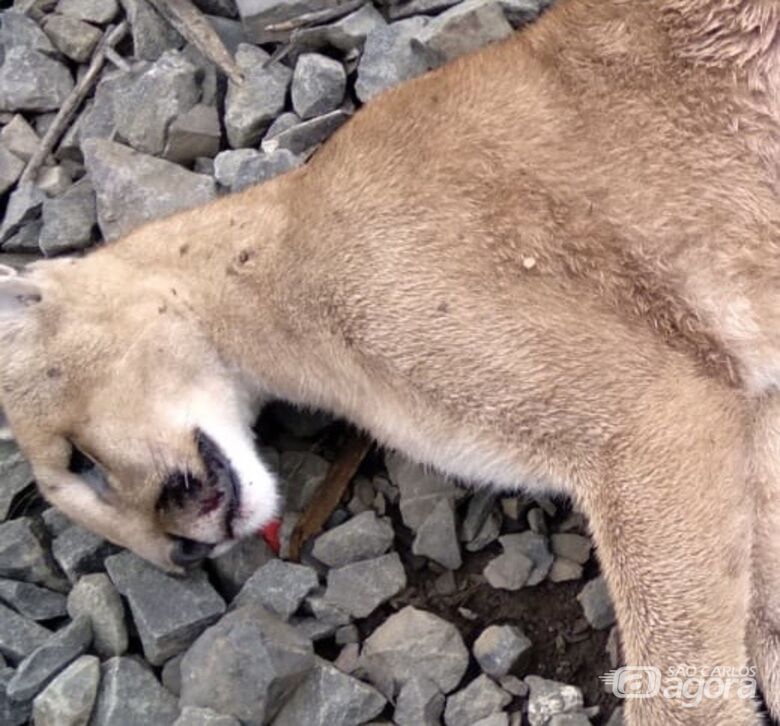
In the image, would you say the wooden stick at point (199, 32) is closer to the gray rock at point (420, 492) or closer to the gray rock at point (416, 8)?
the gray rock at point (416, 8)

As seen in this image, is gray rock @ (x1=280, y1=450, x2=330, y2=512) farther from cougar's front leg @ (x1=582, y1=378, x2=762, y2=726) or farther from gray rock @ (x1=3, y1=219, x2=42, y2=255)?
gray rock @ (x1=3, y1=219, x2=42, y2=255)

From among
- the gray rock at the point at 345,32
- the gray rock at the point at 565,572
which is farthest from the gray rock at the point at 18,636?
the gray rock at the point at 345,32

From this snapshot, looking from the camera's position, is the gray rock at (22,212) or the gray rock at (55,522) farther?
the gray rock at (22,212)

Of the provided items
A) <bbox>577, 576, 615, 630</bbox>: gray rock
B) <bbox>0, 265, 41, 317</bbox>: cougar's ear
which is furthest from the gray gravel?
<bbox>0, 265, 41, 317</bbox>: cougar's ear

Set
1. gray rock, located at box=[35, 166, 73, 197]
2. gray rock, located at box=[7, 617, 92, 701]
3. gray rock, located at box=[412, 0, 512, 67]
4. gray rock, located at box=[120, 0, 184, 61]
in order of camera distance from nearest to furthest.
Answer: gray rock, located at box=[7, 617, 92, 701], gray rock, located at box=[412, 0, 512, 67], gray rock, located at box=[35, 166, 73, 197], gray rock, located at box=[120, 0, 184, 61]

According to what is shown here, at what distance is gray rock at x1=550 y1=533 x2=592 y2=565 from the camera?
3938 mm

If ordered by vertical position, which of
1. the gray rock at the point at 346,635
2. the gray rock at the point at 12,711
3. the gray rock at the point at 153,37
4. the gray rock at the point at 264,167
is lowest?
the gray rock at the point at 12,711

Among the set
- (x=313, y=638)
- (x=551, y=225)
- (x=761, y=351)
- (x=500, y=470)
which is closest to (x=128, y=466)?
(x=313, y=638)

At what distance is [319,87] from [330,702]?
6.96 ft

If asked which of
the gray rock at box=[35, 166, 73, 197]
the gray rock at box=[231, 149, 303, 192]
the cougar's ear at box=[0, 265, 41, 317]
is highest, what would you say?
the cougar's ear at box=[0, 265, 41, 317]

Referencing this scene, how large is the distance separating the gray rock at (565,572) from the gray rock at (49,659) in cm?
135

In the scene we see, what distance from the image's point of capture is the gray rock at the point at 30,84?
5.24m

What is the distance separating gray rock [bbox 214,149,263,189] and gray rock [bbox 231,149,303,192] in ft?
0.15

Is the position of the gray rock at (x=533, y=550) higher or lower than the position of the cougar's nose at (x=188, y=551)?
lower
